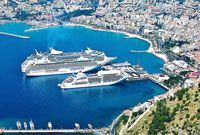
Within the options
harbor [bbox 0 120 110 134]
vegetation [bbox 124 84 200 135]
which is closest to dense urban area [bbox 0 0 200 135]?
vegetation [bbox 124 84 200 135]

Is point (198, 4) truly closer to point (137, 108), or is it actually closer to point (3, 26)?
point (3, 26)

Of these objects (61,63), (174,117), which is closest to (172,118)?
(174,117)

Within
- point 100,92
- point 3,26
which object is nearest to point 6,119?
point 100,92

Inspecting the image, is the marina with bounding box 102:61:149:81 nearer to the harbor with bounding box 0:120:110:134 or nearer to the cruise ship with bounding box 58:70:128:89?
the cruise ship with bounding box 58:70:128:89

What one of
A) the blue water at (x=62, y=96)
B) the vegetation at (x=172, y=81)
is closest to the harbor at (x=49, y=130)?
the blue water at (x=62, y=96)

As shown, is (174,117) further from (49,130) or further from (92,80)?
(92,80)

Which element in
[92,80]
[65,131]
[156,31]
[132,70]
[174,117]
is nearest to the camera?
[174,117]
